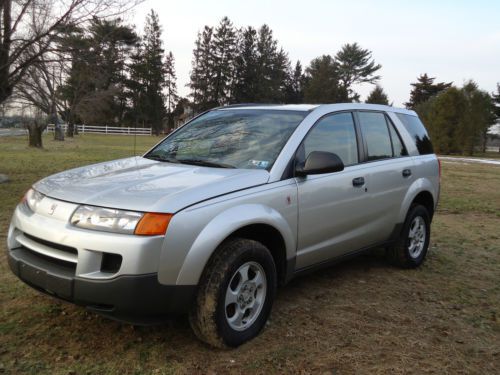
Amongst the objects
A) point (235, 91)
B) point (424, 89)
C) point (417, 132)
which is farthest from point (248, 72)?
point (417, 132)

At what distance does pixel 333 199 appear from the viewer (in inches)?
157

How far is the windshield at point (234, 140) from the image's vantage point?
377 cm

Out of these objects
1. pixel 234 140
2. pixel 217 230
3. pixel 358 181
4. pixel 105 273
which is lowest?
pixel 105 273

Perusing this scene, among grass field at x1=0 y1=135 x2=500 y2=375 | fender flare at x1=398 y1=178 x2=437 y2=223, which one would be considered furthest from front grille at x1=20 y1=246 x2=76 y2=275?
fender flare at x1=398 y1=178 x2=437 y2=223

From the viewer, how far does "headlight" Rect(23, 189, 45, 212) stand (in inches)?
129

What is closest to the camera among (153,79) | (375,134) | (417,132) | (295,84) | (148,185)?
(148,185)

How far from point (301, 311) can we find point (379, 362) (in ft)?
2.96

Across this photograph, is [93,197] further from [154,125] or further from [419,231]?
[154,125]

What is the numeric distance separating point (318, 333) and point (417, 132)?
305 cm

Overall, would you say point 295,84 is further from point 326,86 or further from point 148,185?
point 148,185

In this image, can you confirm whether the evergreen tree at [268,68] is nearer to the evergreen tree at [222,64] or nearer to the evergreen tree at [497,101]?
the evergreen tree at [222,64]

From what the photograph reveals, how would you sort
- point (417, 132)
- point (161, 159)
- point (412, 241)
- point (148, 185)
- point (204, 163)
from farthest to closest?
point (417, 132) → point (412, 241) → point (161, 159) → point (204, 163) → point (148, 185)

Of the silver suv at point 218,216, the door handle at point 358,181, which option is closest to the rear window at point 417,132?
the silver suv at point 218,216

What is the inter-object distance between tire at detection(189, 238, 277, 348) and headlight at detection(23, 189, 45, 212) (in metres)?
1.27
